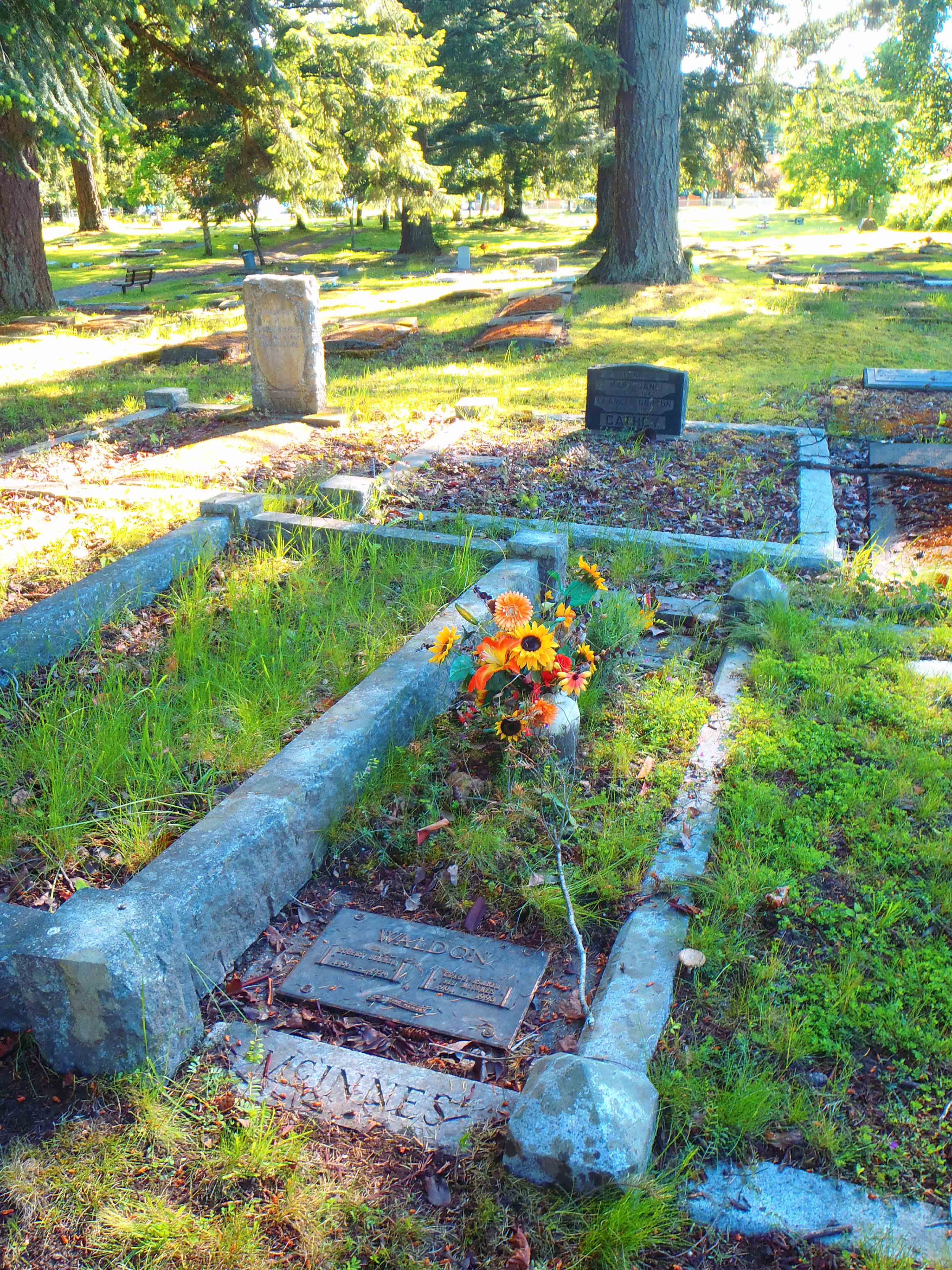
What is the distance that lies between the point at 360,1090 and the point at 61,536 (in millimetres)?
4337

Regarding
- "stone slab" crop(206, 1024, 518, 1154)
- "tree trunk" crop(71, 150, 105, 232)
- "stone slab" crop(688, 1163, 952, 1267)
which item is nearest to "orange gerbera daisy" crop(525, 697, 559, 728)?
"stone slab" crop(206, 1024, 518, 1154)

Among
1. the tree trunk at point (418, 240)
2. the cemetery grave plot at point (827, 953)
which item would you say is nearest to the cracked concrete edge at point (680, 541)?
the cemetery grave plot at point (827, 953)

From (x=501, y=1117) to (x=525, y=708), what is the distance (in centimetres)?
146

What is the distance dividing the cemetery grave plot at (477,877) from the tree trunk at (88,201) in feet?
118

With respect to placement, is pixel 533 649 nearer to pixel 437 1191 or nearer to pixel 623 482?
pixel 437 1191

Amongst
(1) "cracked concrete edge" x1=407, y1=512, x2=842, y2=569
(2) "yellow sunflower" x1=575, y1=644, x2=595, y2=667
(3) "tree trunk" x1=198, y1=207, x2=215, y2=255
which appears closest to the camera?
(2) "yellow sunflower" x1=575, y1=644, x2=595, y2=667

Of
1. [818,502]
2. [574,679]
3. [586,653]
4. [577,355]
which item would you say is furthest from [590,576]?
[577,355]

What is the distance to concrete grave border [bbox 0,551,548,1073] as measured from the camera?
88.4 inches

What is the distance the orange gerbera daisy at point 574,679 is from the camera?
11.1ft

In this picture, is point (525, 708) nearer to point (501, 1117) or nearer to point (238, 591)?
point (501, 1117)

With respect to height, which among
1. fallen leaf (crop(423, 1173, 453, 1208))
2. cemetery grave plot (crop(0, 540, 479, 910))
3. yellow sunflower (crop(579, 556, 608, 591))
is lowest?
fallen leaf (crop(423, 1173, 453, 1208))

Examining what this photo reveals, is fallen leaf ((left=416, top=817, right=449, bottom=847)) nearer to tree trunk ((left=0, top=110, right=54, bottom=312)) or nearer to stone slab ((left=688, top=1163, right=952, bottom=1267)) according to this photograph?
stone slab ((left=688, top=1163, right=952, bottom=1267))

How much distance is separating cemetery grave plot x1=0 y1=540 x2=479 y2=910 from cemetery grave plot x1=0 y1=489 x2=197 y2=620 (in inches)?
23.2

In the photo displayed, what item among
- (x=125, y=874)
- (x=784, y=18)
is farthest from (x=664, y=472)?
(x=784, y=18)
